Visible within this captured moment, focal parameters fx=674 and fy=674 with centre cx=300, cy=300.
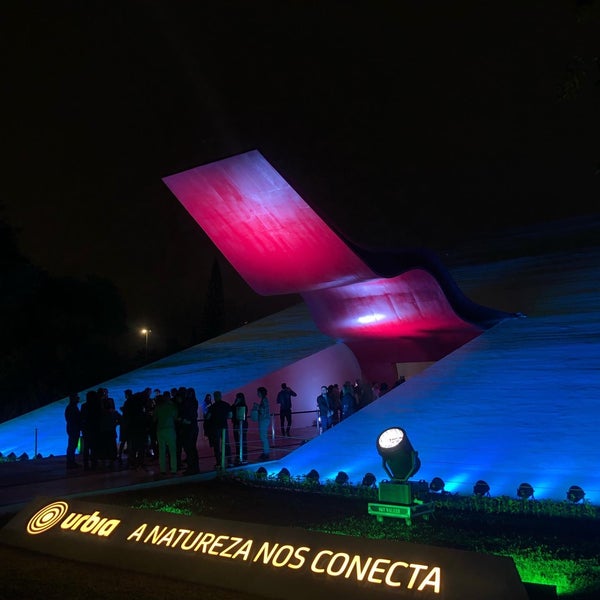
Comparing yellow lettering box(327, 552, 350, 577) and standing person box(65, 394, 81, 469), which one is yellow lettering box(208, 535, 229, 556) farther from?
standing person box(65, 394, 81, 469)

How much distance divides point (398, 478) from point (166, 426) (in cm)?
392

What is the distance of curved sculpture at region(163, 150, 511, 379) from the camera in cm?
1170

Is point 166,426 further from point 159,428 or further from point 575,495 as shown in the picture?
point 575,495

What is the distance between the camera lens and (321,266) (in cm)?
1257

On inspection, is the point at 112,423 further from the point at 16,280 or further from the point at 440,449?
the point at 16,280

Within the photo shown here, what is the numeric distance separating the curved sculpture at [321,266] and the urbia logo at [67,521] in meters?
6.98

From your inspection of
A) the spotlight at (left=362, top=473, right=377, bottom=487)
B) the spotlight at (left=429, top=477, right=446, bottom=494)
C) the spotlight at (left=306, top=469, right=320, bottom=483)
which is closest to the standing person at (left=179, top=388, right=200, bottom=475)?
the spotlight at (left=306, top=469, right=320, bottom=483)

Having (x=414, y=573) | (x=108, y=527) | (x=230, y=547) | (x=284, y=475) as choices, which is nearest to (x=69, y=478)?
(x=284, y=475)

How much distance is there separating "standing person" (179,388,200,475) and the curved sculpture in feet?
13.6

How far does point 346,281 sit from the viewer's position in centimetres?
1284

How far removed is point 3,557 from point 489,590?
142 inches

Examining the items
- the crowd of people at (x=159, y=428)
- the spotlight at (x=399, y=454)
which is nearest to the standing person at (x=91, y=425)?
the crowd of people at (x=159, y=428)

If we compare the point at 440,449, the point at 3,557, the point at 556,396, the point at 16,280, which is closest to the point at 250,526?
the point at 3,557

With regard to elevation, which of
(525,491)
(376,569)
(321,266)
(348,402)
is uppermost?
(321,266)
